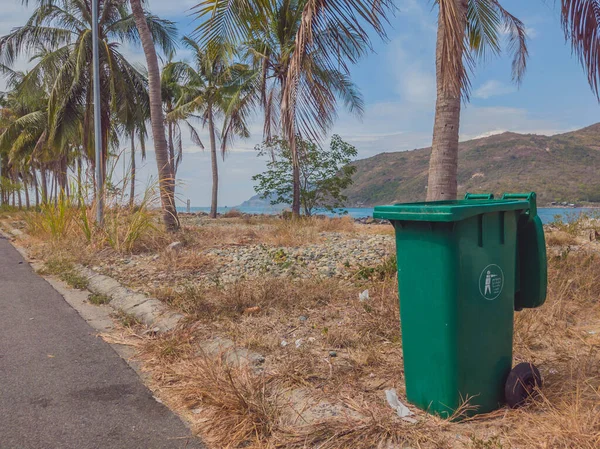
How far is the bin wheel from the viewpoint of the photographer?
8.92 feet

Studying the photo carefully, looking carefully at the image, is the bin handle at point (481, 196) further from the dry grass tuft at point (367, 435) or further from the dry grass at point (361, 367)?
A: the dry grass tuft at point (367, 435)

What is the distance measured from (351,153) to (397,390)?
62.8 feet

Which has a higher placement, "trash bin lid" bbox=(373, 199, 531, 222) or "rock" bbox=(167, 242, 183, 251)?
"trash bin lid" bbox=(373, 199, 531, 222)

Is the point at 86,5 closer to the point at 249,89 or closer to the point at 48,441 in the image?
the point at 249,89

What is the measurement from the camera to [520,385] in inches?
108

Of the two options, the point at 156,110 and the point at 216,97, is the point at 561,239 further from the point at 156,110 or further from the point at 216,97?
the point at 216,97

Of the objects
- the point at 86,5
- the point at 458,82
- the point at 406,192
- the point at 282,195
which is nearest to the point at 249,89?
the point at 282,195

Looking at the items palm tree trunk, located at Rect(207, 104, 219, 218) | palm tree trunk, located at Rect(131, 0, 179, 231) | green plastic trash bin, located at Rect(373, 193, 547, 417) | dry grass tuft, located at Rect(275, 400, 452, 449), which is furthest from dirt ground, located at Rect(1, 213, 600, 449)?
palm tree trunk, located at Rect(207, 104, 219, 218)

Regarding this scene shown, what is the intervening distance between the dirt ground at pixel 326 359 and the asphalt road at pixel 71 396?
0.60 feet

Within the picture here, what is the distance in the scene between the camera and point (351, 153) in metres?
21.6

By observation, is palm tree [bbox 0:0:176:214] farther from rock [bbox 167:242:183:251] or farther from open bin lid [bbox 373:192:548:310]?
open bin lid [bbox 373:192:548:310]

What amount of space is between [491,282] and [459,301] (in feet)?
0.88

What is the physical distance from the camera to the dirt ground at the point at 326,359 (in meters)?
2.45

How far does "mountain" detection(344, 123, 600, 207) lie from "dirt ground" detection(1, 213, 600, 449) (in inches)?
1441
